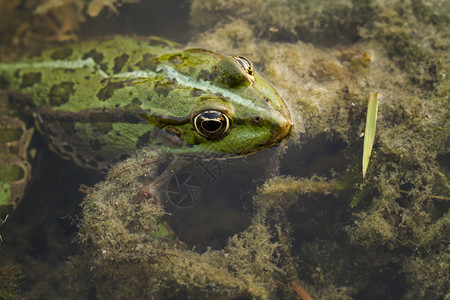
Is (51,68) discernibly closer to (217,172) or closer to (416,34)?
(217,172)

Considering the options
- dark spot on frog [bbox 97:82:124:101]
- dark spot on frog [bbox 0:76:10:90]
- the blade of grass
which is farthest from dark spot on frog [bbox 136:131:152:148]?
the blade of grass

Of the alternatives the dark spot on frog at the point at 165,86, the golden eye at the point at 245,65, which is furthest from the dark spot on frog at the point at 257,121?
the dark spot on frog at the point at 165,86

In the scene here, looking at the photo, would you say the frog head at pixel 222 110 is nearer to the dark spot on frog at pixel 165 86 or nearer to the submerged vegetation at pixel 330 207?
the dark spot on frog at pixel 165 86

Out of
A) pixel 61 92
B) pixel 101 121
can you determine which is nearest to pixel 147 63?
pixel 101 121

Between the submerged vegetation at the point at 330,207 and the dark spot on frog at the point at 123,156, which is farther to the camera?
the dark spot on frog at the point at 123,156

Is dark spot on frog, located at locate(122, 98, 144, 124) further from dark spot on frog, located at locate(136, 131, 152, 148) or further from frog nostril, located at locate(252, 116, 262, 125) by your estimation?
frog nostril, located at locate(252, 116, 262, 125)

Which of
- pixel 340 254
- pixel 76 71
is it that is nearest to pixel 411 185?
pixel 340 254

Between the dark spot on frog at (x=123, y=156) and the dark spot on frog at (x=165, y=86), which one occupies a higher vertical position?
the dark spot on frog at (x=165, y=86)
